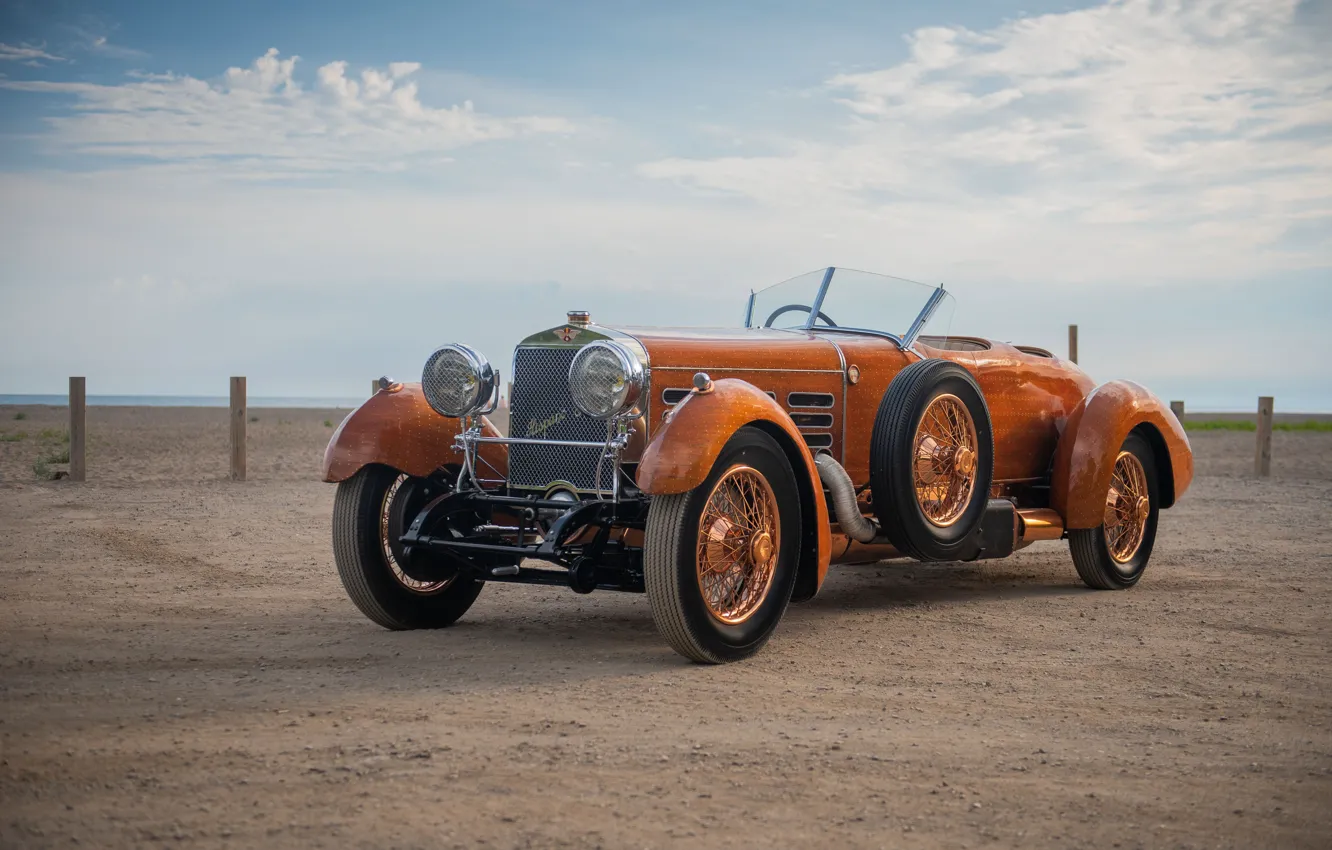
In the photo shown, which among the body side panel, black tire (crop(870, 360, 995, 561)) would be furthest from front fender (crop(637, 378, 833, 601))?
the body side panel

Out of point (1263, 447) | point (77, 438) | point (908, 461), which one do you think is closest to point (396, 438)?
point (908, 461)

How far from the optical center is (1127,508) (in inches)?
340

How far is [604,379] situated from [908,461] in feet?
5.94

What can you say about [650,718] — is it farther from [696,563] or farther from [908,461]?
[908,461]

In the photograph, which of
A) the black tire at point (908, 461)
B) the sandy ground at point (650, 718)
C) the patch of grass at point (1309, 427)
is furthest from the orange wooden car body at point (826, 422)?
the patch of grass at point (1309, 427)

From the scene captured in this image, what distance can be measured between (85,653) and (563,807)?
3234 mm

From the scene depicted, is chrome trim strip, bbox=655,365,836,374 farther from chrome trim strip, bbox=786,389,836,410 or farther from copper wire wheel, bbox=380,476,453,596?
copper wire wheel, bbox=380,476,453,596

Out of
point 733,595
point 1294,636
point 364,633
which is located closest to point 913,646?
point 733,595

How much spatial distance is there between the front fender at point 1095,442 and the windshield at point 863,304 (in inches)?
48.0

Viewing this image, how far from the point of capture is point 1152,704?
17.1 ft

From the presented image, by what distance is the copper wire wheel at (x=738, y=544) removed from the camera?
575 centimetres

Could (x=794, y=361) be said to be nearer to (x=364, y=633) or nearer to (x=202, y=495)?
(x=364, y=633)

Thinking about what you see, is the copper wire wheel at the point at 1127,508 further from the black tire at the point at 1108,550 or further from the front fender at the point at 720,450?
the front fender at the point at 720,450

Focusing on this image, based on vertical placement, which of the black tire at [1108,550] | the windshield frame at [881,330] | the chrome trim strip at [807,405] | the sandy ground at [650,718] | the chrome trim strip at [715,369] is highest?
the windshield frame at [881,330]
